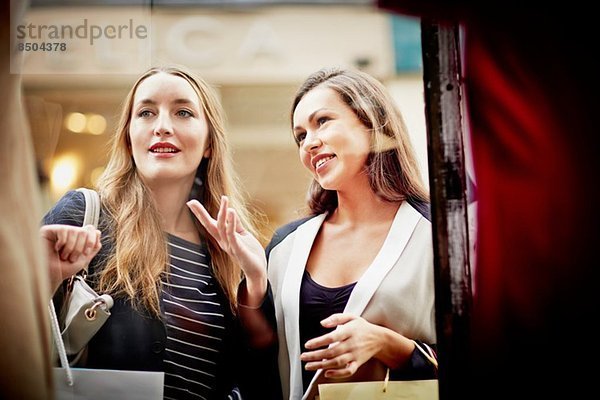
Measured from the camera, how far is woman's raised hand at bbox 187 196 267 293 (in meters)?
2.74

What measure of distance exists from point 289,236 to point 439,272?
2.11 feet

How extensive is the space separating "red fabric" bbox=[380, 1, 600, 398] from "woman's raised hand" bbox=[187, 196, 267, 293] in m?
0.89

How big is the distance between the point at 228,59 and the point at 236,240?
0.77m

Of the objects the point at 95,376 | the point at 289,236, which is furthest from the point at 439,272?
the point at 95,376

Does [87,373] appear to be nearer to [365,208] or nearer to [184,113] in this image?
[184,113]

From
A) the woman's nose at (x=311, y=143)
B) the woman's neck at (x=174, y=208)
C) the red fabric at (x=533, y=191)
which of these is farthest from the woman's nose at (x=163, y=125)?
the red fabric at (x=533, y=191)

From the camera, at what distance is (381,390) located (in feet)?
8.60

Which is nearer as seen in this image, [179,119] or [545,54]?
[545,54]

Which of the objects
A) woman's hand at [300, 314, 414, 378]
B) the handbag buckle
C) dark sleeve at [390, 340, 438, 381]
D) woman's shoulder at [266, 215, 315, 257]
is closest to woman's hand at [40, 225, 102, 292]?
the handbag buckle

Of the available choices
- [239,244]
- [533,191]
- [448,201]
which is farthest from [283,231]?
[533,191]

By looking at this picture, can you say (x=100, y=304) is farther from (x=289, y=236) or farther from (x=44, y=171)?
(x=289, y=236)

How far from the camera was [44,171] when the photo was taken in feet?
8.92

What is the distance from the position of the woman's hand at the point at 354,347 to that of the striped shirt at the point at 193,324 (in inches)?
16.0

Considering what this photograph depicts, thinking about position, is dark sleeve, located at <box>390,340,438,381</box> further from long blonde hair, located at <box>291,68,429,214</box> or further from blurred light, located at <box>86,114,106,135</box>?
blurred light, located at <box>86,114,106,135</box>
